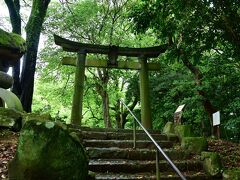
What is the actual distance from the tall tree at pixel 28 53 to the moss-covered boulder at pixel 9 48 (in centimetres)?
200

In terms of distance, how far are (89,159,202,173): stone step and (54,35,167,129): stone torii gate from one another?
4397 mm

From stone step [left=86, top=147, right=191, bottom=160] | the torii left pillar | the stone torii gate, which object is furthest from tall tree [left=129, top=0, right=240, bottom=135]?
the torii left pillar

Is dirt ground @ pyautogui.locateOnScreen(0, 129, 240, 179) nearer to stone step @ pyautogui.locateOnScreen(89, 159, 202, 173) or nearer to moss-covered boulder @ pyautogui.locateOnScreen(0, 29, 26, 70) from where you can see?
stone step @ pyautogui.locateOnScreen(89, 159, 202, 173)

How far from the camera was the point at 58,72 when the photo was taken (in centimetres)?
1709

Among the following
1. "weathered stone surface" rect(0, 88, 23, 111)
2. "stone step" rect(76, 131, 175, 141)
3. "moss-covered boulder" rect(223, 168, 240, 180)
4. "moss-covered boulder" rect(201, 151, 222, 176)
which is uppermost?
"weathered stone surface" rect(0, 88, 23, 111)

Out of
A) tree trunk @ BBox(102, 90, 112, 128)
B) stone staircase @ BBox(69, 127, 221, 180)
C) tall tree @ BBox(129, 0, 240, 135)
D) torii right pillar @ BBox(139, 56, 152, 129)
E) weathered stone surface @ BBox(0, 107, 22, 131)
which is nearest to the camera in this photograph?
stone staircase @ BBox(69, 127, 221, 180)

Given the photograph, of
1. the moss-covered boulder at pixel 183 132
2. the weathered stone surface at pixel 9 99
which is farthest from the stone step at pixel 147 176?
the weathered stone surface at pixel 9 99

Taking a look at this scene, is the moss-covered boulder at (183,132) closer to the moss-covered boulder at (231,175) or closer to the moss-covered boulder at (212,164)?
the moss-covered boulder at (212,164)

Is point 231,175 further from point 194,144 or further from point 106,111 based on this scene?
point 106,111

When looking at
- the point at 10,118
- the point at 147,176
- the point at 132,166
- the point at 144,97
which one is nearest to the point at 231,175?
the point at 147,176

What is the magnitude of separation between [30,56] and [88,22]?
6746 millimetres

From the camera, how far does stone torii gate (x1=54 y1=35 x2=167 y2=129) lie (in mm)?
10398

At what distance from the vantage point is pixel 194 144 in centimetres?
668

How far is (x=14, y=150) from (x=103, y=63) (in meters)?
6.20
